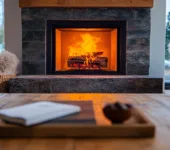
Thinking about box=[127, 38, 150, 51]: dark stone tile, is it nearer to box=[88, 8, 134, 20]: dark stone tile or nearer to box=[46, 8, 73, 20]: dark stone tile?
box=[88, 8, 134, 20]: dark stone tile

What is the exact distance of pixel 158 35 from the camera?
151 inches

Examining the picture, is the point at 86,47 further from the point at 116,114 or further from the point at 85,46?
the point at 116,114

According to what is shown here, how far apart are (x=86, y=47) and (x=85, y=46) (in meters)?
0.02

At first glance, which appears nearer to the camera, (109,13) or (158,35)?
(109,13)

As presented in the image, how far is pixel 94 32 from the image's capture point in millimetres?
3957

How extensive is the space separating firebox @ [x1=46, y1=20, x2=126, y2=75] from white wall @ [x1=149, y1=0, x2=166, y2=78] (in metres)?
0.42

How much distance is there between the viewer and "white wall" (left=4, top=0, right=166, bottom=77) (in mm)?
3809

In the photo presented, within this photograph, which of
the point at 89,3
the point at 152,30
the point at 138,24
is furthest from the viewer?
the point at 152,30

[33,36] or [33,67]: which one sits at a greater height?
[33,36]

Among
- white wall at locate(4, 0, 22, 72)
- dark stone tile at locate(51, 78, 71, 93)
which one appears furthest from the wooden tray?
white wall at locate(4, 0, 22, 72)

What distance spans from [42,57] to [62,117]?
281cm

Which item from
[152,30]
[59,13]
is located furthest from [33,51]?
[152,30]

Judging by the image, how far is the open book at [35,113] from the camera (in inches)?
35.7

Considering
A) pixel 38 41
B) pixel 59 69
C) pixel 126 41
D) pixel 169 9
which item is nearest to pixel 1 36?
pixel 38 41
